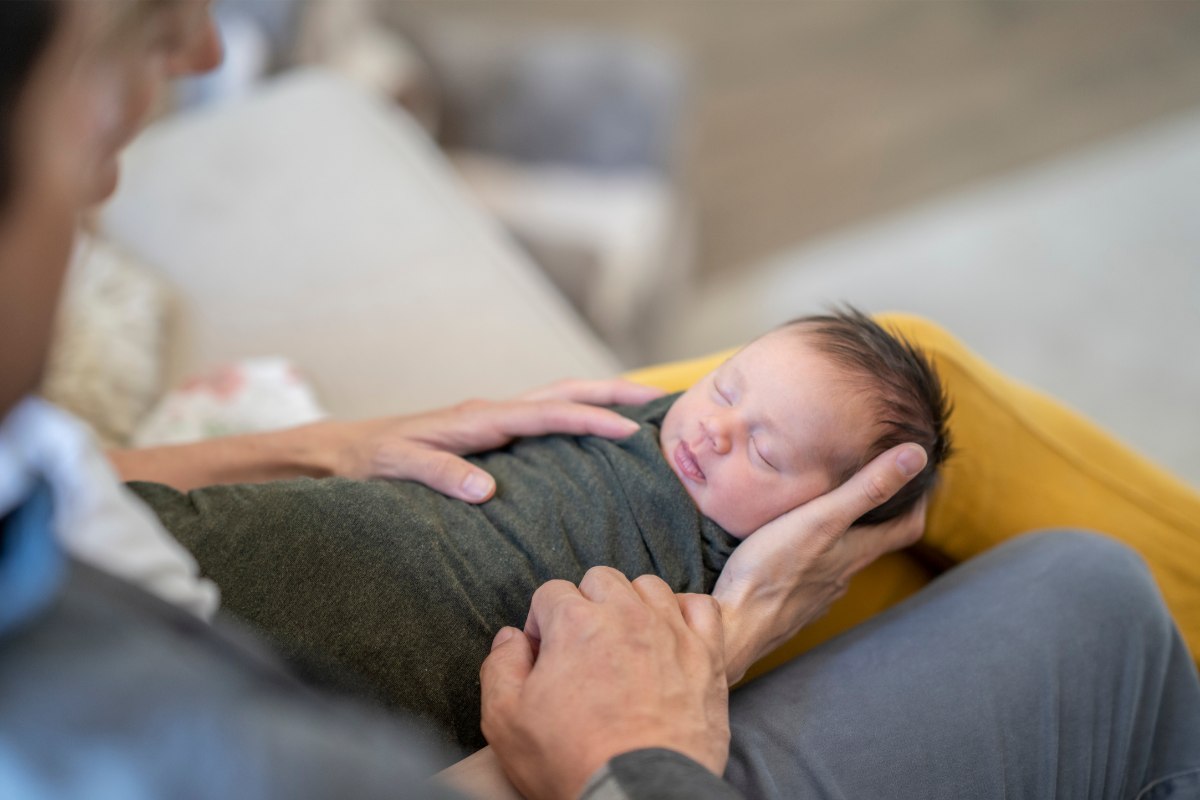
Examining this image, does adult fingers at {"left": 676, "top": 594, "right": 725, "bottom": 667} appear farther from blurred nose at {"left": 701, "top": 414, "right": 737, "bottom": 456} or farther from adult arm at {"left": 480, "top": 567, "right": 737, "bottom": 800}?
blurred nose at {"left": 701, "top": 414, "right": 737, "bottom": 456}

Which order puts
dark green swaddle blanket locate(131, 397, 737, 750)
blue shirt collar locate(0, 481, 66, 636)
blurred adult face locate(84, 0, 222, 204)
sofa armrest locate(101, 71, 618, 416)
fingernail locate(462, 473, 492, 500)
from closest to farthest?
blue shirt collar locate(0, 481, 66, 636) < blurred adult face locate(84, 0, 222, 204) < dark green swaddle blanket locate(131, 397, 737, 750) < fingernail locate(462, 473, 492, 500) < sofa armrest locate(101, 71, 618, 416)

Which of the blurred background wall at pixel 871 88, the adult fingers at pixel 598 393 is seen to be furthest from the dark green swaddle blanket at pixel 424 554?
A: the blurred background wall at pixel 871 88

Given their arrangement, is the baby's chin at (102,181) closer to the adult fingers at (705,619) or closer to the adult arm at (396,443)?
the adult arm at (396,443)

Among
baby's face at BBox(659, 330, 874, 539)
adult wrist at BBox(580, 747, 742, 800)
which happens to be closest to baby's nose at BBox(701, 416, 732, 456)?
baby's face at BBox(659, 330, 874, 539)

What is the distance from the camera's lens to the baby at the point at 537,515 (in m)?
0.88

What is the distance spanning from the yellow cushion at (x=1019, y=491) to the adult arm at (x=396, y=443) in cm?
15

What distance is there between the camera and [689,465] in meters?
1.04

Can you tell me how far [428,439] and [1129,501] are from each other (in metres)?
0.78

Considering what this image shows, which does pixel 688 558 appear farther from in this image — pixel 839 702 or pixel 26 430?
pixel 26 430

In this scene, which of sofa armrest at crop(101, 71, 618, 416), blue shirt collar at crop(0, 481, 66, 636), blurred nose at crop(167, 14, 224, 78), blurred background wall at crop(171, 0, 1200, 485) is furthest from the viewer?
blurred background wall at crop(171, 0, 1200, 485)

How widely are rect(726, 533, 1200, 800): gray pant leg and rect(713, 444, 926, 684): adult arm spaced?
0.04m

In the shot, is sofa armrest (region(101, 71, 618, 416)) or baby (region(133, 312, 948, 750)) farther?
sofa armrest (region(101, 71, 618, 416))

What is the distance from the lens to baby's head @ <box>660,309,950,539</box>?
1.03m

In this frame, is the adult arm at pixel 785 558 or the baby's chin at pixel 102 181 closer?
the baby's chin at pixel 102 181
